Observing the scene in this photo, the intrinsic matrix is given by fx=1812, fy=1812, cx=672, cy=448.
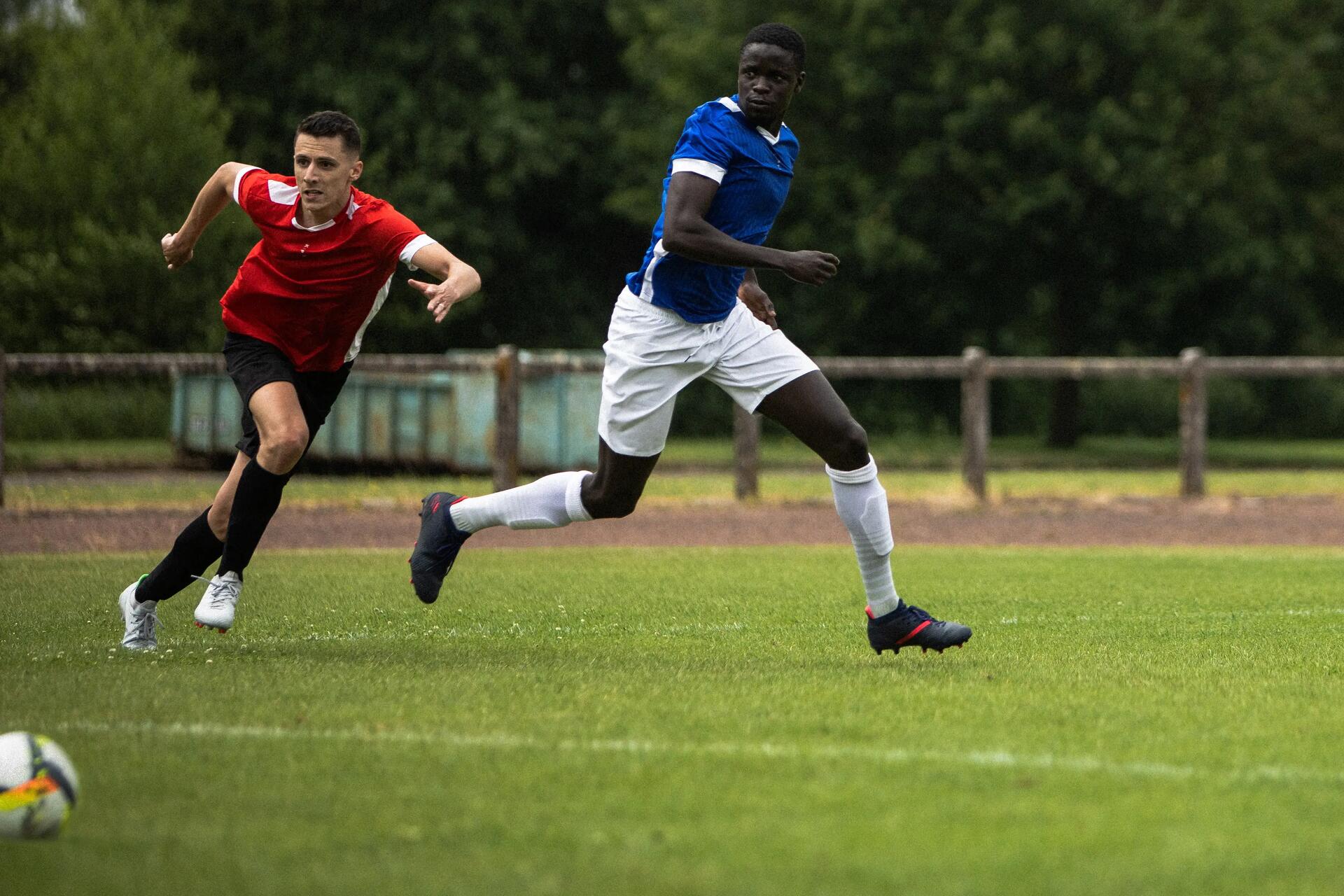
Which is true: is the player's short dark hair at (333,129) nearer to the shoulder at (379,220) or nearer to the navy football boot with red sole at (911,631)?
the shoulder at (379,220)

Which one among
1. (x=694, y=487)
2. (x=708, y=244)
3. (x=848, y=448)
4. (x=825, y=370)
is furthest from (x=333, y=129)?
(x=694, y=487)

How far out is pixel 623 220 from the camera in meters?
40.7

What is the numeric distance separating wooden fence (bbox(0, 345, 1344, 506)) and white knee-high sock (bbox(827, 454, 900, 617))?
8.63 m

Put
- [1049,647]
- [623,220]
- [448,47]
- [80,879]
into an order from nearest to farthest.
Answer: [80,879], [1049,647], [448,47], [623,220]

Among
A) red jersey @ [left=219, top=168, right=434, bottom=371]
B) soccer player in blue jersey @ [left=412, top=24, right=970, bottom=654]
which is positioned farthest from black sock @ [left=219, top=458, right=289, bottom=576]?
soccer player in blue jersey @ [left=412, top=24, right=970, bottom=654]

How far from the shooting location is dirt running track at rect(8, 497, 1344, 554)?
13086 mm

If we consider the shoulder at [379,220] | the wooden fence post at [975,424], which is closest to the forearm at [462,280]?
the shoulder at [379,220]

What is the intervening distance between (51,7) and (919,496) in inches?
972

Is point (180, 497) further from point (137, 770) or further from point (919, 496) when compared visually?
point (137, 770)

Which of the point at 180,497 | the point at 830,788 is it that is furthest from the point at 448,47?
the point at 830,788

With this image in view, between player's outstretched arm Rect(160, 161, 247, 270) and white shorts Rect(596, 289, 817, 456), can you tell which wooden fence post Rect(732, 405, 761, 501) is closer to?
player's outstretched arm Rect(160, 161, 247, 270)

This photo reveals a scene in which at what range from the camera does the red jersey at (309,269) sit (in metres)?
6.95

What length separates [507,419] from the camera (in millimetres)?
16016

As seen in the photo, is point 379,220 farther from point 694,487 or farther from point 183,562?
point 694,487
